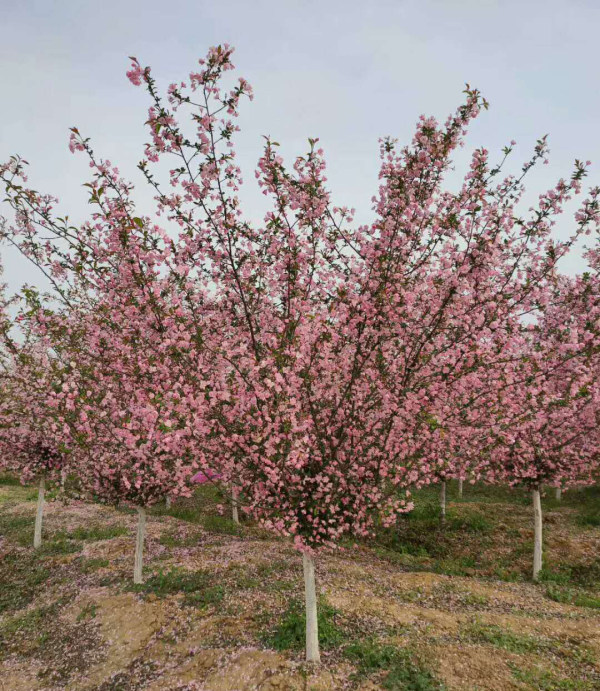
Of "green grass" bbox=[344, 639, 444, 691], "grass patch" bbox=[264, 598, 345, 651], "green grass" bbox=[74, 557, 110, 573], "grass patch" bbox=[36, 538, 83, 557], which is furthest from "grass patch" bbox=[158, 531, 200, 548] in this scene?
"green grass" bbox=[344, 639, 444, 691]

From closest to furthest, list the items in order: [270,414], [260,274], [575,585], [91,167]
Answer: [91,167]
[270,414]
[260,274]
[575,585]

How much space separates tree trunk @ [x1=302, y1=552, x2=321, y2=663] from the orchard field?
196 mm

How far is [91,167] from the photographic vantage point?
5.81 meters

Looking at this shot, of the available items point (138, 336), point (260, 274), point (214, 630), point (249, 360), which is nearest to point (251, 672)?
point (214, 630)

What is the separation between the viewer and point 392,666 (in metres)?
7.23

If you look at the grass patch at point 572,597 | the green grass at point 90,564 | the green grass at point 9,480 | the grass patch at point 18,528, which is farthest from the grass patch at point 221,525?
the green grass at point 9,480

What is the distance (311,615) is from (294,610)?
7.68 feet

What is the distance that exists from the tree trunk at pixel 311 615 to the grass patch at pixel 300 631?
0.56 meters

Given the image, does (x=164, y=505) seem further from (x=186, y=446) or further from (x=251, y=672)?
(x=186, y=446)

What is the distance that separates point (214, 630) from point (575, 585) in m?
10.6

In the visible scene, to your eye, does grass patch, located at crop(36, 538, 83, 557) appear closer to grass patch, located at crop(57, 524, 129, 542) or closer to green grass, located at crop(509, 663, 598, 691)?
grass patch, located at crop(57, 524, 129, 542)

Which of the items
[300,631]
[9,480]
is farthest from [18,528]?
[300,631]

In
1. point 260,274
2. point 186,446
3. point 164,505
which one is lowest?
point 164,505

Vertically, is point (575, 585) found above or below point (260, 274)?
below
